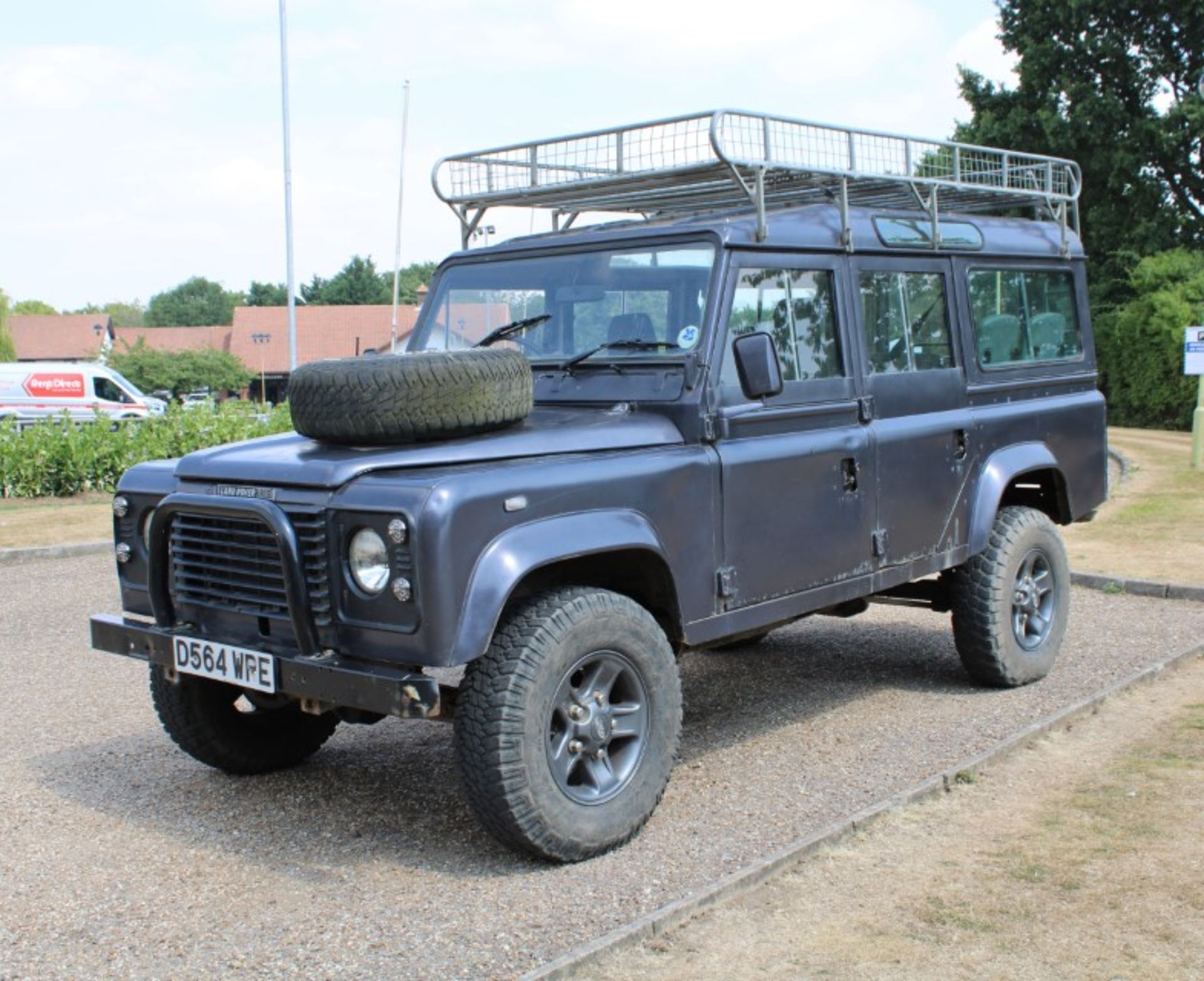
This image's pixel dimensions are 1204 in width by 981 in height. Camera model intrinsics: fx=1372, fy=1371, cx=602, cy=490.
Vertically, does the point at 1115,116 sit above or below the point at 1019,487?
above

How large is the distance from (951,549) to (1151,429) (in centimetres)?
2909

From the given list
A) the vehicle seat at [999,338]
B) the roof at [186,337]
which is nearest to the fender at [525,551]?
the vehicle seat at [999,338]

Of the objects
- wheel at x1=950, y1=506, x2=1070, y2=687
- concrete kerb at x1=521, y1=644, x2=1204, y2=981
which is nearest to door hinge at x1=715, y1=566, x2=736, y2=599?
concrete kerb at x1=521, y1=644, x2=1204, y2=981

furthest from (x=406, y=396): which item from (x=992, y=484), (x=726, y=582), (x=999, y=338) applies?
(x=999, y=338)

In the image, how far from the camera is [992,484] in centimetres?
671

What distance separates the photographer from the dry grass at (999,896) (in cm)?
390

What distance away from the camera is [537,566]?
4.47m

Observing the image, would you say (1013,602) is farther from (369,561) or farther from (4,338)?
(4,338)

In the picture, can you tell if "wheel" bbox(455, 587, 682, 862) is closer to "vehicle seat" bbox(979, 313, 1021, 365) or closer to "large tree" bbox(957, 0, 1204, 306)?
"vehicle seat" bbox(979, 313, 1021, 365)

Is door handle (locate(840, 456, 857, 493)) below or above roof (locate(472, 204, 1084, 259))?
below

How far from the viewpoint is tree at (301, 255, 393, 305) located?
10375cm

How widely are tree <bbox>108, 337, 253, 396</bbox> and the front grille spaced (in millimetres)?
64553

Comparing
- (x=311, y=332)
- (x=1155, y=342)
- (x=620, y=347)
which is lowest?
(x=620, y=347)

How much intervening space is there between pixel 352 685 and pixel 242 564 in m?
0.74
